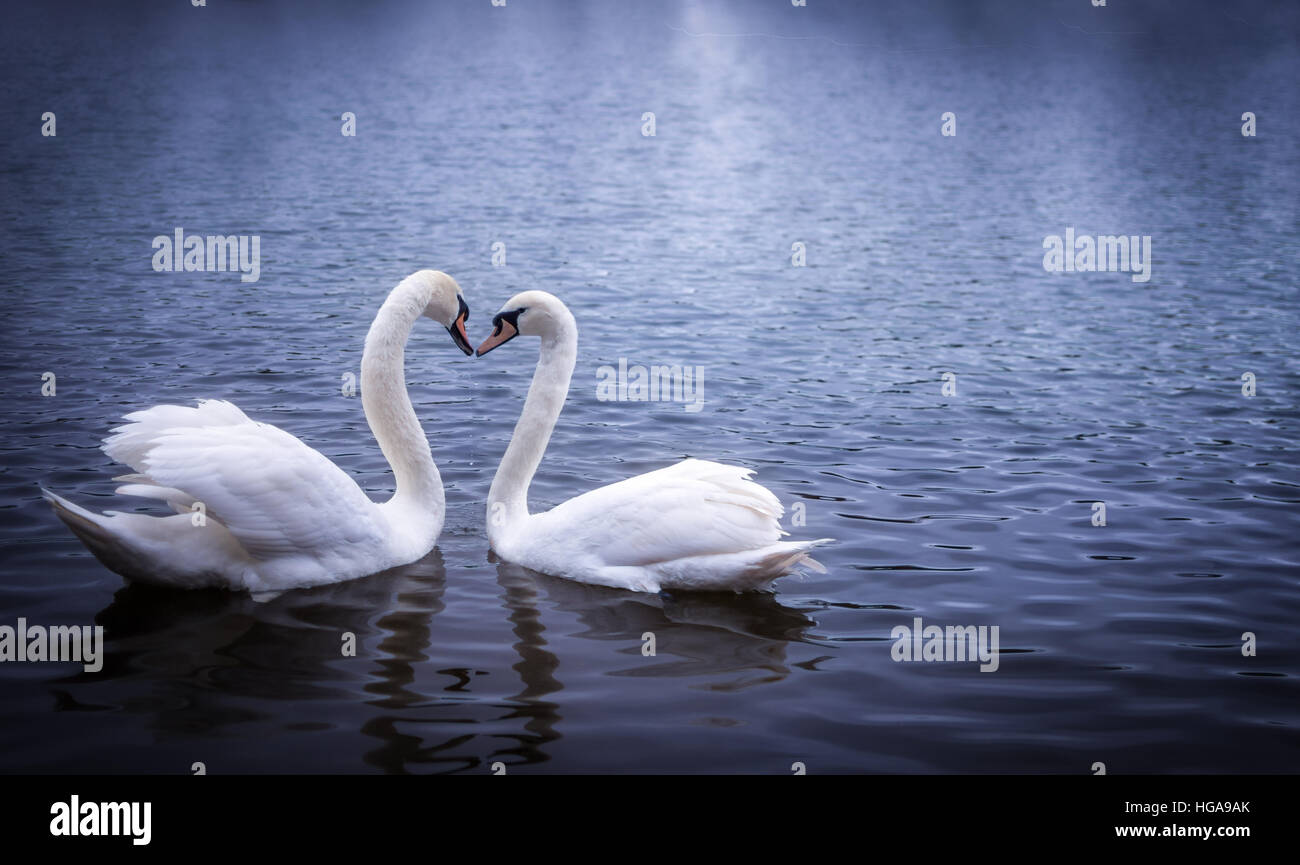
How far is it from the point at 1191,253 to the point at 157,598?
753 inches

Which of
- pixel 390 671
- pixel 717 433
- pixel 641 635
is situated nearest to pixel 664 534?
pixel 641 635

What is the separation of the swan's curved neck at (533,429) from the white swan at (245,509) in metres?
0.67

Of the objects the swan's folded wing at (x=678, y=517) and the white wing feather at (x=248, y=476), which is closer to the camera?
the white wing feather at (x=248, y=476)

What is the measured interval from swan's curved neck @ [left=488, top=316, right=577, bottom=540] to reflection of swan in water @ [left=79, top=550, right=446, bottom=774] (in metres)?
0.79

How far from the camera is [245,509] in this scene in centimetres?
652

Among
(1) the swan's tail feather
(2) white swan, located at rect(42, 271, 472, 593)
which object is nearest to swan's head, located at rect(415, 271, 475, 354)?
(2) white swan, located at rect(42, 271, 472, 593)

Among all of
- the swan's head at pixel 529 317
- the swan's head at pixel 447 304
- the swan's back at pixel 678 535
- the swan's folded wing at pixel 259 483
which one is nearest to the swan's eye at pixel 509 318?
the swan's head at pixel 529 317

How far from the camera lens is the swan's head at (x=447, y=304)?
302 inches

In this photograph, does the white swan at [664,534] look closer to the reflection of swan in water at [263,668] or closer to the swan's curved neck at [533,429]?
the swan's curved neck at [533,429]

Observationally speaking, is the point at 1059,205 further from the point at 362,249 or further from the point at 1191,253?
the point at 362,249

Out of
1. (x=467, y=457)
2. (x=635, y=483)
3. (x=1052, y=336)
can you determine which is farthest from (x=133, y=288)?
(x=1052, y=336)

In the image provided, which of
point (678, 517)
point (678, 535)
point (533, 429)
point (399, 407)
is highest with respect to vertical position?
point (399, 407)

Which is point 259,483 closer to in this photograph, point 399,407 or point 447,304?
point 399,407

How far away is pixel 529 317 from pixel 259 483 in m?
2.19
